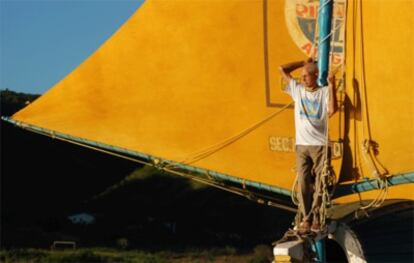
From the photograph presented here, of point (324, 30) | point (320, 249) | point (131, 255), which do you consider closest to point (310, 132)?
point (320, 249)

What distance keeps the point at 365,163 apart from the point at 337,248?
31.3 inches

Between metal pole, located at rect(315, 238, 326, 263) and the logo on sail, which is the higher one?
the logo on sail

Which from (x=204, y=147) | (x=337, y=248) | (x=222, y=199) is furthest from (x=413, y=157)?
(x=222, y=199)

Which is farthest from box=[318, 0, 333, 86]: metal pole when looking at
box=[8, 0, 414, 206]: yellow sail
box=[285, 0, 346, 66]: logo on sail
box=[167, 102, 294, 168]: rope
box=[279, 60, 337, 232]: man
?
box=[167, 102, 294, 168]: rope

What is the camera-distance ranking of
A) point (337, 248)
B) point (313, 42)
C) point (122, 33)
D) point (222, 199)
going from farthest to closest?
point (222, 199)
point (122, 33)
point (313, 42)
point (337, 248)

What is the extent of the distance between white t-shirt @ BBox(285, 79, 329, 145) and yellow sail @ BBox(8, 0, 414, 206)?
0.96 m

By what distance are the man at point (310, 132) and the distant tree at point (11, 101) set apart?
13.5m

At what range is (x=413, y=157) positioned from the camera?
7.22 meters

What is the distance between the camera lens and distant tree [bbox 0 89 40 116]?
1975 cm

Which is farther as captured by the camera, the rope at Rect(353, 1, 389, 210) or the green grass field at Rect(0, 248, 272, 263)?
the green grass field at Rect(0, 248, 272, 263)

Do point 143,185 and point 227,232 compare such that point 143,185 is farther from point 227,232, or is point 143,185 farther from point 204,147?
point 204,147

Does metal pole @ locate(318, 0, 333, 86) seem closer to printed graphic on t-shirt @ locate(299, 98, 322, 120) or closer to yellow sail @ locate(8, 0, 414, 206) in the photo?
yellow sail @ locate(8, 0, 414, 206)

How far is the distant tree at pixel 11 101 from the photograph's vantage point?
19750mm

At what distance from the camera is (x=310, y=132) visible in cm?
649
